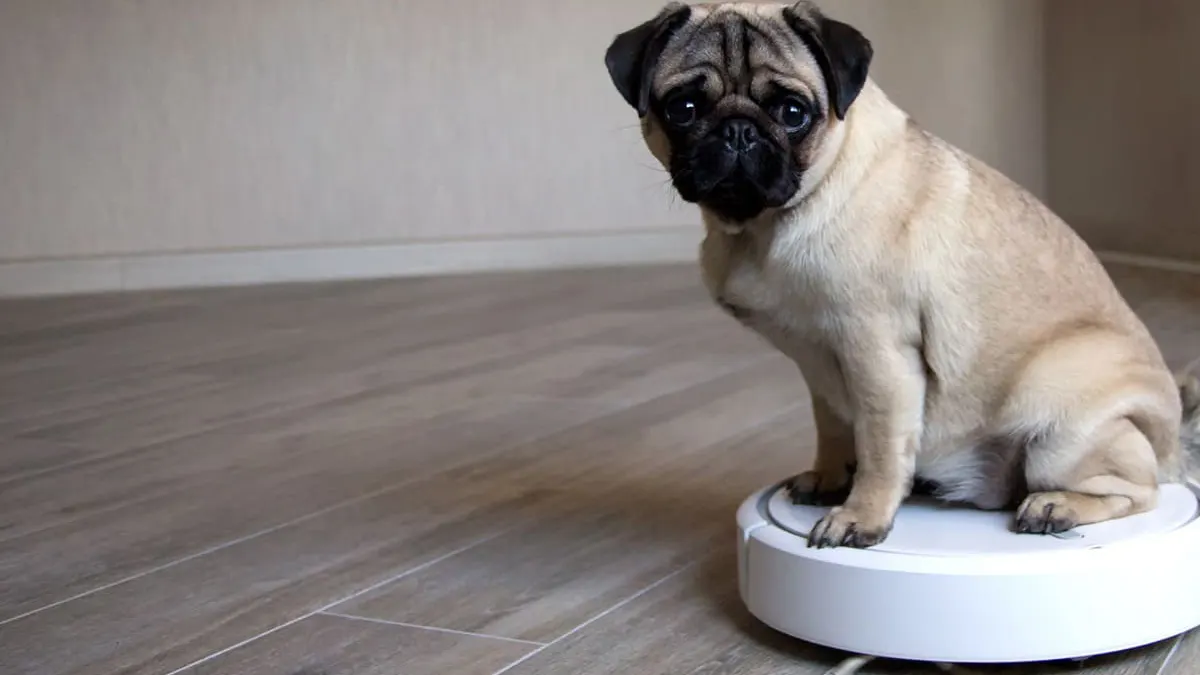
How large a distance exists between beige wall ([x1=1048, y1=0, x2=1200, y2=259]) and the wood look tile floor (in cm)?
115

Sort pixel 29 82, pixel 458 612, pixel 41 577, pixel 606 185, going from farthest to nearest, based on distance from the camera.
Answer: pixel 606 185, pixel 29 82, pixel 41 577, pixel 458 612

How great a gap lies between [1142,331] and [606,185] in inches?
165

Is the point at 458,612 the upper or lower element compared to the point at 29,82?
lower

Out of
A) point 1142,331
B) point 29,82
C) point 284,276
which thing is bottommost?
point 284,276

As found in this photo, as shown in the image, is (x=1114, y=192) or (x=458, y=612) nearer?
(x=458, y=612)

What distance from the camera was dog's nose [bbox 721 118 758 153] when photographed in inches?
61.1

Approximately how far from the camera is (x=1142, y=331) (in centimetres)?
177

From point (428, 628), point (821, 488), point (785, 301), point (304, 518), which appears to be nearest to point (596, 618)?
point (428, 628)

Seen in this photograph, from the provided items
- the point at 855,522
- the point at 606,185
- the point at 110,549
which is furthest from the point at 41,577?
the point at 606,185

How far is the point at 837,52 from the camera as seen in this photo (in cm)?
157

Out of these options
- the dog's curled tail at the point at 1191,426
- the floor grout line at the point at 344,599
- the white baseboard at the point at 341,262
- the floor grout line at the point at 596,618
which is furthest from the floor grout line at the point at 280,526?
the white baseboard at the point at 341,262

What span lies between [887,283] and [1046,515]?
30 cm

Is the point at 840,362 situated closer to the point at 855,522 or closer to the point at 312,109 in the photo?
the point at 855,522

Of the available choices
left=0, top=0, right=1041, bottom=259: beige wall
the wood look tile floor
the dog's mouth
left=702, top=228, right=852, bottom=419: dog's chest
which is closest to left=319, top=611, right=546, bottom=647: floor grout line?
the wood look tile floor
